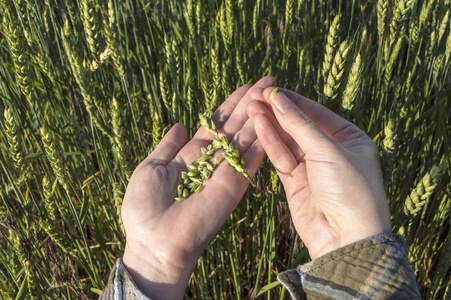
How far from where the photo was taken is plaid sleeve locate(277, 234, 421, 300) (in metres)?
0.83

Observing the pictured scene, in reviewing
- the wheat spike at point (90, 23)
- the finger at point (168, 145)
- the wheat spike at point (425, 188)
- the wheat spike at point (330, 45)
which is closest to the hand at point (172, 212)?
the finger at point (168, 145)

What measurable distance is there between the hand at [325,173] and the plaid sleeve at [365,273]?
4cm

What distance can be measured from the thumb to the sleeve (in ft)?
1.76

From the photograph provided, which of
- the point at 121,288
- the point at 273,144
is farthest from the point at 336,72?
the point at 121,288

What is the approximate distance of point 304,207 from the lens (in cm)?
110

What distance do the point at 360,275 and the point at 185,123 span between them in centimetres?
75

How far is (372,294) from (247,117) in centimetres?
62

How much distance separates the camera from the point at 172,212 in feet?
3.60

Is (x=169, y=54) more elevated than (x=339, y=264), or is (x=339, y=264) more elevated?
(x=169, y=54)

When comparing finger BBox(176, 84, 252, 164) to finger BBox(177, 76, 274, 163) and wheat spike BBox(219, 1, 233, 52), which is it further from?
wheat spike BBox(219, 1, 233, 52)

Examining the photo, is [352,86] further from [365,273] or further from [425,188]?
[365,273]

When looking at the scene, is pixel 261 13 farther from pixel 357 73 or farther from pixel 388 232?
pixel 388 232

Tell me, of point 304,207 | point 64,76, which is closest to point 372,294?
point 304,207

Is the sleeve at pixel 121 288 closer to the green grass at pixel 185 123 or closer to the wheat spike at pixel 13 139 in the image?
the green grass at pixel 185 123
